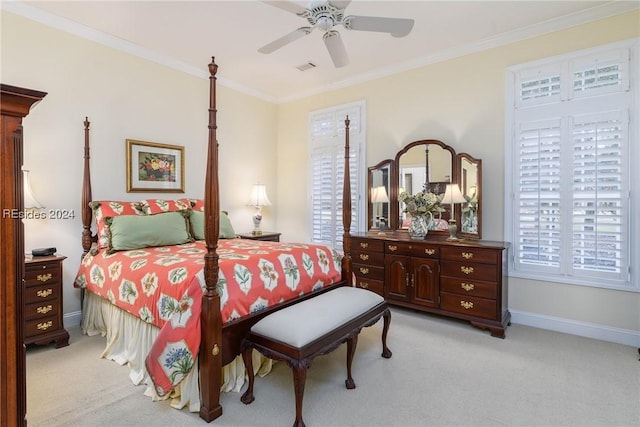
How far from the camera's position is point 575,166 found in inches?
126

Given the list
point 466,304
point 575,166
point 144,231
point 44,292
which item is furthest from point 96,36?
point 575,166

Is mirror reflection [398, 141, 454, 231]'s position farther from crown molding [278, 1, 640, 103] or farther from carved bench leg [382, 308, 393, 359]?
carved bench leg [382, 308, 393, 359]

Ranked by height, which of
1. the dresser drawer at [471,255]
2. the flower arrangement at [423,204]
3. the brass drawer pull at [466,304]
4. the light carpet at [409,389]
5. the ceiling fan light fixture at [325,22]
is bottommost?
the light carpet at [409,389]

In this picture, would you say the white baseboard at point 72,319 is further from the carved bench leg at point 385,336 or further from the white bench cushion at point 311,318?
the carved bench leg at point 385,336

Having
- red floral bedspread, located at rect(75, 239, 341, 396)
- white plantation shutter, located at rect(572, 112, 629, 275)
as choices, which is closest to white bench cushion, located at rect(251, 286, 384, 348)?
red floral bedspread, located at rect(75, 239, 341, 396)

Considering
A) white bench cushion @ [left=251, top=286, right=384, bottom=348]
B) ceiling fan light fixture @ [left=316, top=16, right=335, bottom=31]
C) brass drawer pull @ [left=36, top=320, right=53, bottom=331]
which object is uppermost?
ceiling fan light fixture @ [left=316, top=16, right=335, bottom=31]

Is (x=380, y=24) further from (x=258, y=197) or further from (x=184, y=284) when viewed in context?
(x=258, y=197)

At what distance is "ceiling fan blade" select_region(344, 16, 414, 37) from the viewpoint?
2.35 m

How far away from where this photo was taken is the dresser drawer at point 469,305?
10.6 feet

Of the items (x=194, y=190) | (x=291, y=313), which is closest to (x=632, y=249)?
(x=291, y=313)

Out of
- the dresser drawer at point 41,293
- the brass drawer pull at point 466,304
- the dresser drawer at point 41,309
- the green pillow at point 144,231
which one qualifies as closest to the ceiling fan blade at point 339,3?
the green pillow at point 144,231

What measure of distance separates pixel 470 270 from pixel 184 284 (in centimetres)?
269

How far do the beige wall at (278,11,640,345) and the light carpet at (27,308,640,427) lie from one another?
34 centimetres

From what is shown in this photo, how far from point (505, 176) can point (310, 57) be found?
2.68m
